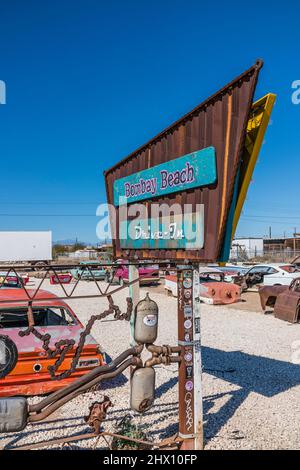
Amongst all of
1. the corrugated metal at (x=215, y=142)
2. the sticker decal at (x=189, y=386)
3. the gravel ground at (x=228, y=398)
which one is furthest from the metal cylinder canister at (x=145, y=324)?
the gravel ground at (x=228, y=398)

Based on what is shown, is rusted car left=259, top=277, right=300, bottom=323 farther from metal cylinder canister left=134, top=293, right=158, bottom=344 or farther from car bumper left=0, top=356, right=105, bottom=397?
metal cylinder canister left=134, top=293, right=158, bottom=344

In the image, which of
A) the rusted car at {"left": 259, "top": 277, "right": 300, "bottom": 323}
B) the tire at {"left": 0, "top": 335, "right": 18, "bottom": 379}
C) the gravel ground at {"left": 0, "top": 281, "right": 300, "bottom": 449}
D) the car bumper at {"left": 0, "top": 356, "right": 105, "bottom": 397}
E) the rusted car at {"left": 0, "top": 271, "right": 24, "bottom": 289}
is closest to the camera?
the tire at {"left": 0, "top": 335, "right": 18, "bottom": 379}

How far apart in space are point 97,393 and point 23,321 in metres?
1.81

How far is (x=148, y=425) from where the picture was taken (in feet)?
17.6

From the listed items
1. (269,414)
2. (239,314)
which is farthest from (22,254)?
(269,414)

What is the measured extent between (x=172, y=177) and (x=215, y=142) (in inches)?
35.5

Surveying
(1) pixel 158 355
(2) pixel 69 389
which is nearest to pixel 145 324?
(1) pixel 158 355

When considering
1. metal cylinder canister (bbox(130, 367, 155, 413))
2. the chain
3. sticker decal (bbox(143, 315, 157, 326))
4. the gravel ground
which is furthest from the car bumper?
sticker decal (bbox(143, 315, 157, 326))

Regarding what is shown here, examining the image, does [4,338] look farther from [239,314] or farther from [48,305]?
[239,314]

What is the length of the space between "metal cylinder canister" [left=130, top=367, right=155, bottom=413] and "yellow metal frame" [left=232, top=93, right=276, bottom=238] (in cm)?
192

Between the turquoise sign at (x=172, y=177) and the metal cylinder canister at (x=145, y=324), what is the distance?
1.60 m

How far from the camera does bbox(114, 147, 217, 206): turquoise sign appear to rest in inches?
179

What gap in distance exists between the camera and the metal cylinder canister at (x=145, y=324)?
169 inches

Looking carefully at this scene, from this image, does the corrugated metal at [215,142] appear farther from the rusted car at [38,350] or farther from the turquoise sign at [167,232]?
the rusted car at [38,350]
